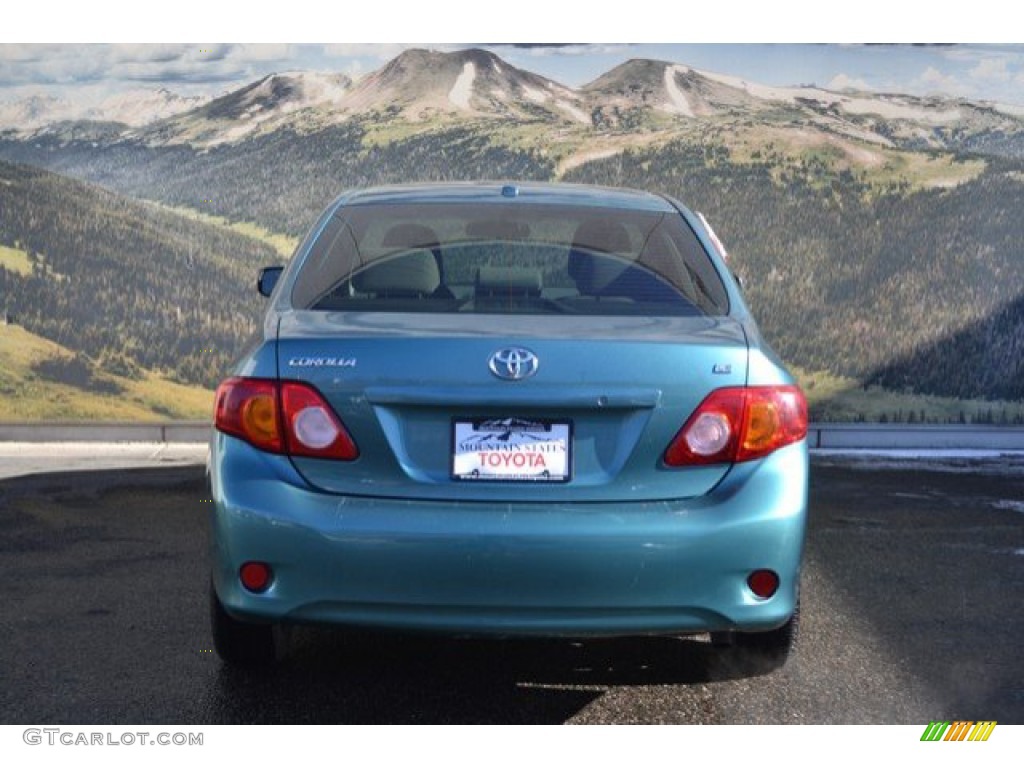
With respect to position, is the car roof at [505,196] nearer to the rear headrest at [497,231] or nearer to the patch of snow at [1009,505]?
the rear headrest at [497,231]

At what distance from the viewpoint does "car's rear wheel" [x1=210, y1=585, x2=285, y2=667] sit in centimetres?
463

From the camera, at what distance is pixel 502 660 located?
5145 millimetres

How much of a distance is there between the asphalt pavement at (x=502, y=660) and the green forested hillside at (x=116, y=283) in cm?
368

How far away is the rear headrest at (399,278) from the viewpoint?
4.79 metres

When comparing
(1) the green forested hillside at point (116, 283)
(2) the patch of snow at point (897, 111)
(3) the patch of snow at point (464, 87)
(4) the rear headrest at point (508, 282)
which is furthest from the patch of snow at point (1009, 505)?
(1) the green forested hillside at point (116, 283)

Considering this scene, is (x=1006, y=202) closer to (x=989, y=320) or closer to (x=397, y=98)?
(x=989, y=320)

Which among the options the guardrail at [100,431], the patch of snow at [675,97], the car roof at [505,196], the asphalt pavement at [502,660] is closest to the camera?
the asphalt pavement at [502,660]

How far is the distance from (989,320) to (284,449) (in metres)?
8.07

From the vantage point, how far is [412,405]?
4.10m

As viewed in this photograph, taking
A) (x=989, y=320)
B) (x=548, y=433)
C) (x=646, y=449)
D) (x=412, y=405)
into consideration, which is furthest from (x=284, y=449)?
(x=989, y=320)

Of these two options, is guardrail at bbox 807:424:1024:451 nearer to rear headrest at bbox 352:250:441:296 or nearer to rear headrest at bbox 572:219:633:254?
rear headrest at bbox 572:219:633:254

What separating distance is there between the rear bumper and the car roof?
1.46 meters

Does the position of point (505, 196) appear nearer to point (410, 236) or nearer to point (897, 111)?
point (410, 236)

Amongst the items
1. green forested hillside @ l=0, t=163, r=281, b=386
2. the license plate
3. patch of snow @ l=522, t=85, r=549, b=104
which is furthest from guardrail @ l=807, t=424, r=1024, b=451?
the license plate
